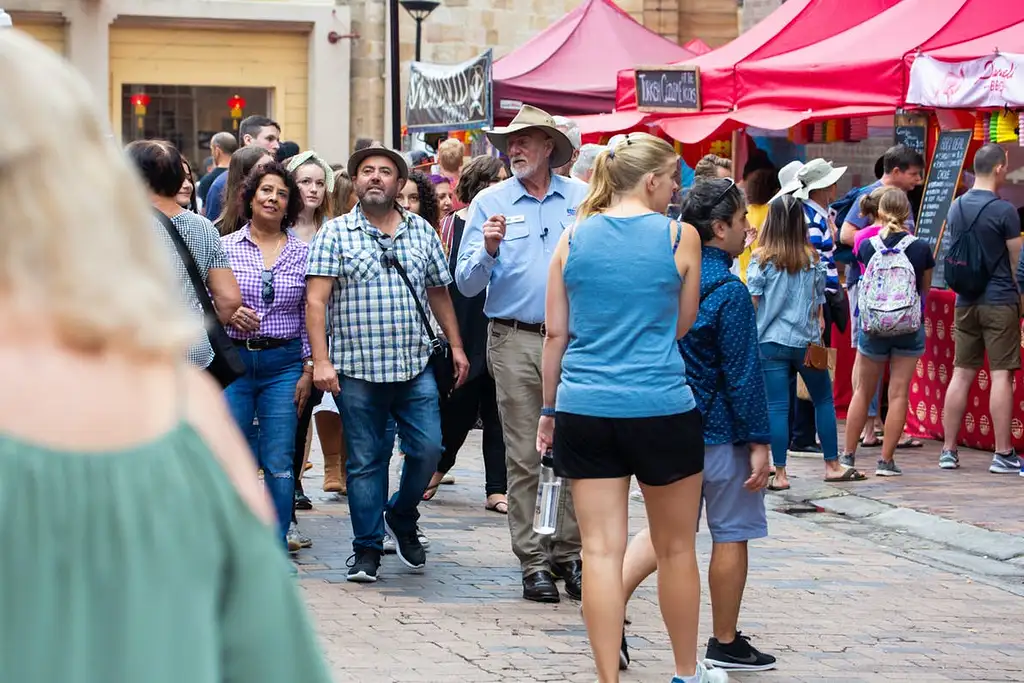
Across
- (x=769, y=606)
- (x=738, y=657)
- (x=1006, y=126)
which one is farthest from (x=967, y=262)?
(x=738, y=657)

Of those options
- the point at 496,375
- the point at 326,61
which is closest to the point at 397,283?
the point at 496,375

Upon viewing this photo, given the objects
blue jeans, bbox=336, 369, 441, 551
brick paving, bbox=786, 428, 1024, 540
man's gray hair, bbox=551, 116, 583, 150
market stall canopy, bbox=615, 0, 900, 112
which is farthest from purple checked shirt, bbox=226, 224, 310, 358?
market stall canopy, bbox=615, 0, 900, 112

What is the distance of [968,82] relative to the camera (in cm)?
1083

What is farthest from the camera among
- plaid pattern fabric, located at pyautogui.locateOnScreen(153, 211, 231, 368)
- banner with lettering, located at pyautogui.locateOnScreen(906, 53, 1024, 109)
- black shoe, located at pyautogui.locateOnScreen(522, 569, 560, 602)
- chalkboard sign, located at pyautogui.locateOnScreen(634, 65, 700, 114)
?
chalkboard sign, located at pyautogui.locateOnScreen(634, 65, 700, 114)

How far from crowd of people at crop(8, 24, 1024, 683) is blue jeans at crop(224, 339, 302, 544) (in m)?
0.01

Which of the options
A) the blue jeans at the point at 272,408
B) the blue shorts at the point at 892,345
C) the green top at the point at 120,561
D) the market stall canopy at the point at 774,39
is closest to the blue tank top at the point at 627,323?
the blue jeans at the point at 272,408

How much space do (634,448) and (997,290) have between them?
6.08 metres

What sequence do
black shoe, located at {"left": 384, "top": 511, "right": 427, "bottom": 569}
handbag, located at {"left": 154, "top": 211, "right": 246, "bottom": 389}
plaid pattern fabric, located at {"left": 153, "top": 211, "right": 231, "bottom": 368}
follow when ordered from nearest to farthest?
plaid pattern fabric, located at {"left": 153, "top": 211, "right": 231, "bottom": 368}, handbag, located at {"left": 154, "top": 211, "right": 246, "bottom": 389}, black shoe, located at {"left": 384, "top": 511, "right": 427, "bottom": 569}

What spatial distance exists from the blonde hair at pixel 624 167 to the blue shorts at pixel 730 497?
89 cm

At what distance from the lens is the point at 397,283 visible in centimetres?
701

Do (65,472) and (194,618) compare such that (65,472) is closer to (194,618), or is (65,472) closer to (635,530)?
(194,618)

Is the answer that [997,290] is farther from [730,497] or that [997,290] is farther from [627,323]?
[627,323]

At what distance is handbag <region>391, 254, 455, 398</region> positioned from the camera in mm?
7023

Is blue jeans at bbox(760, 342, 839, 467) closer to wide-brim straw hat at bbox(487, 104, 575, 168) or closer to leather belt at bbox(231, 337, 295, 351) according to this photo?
wide-brim straw hat at bbox(487, 104, 575, 168)
